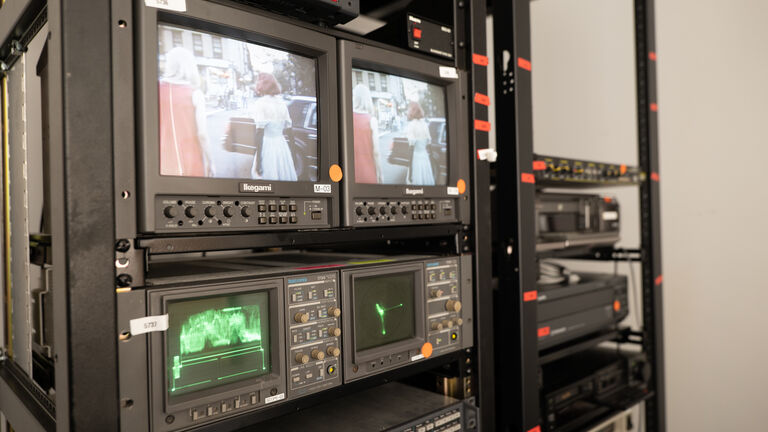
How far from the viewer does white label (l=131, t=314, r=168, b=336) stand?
2.65 feet

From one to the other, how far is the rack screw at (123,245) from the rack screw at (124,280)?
4 centimetres

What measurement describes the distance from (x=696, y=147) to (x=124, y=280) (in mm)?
2777

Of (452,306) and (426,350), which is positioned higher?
(452,306)

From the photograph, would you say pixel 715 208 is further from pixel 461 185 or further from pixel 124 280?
pixel 124 280

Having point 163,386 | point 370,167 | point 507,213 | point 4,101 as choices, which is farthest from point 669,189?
point 4,101

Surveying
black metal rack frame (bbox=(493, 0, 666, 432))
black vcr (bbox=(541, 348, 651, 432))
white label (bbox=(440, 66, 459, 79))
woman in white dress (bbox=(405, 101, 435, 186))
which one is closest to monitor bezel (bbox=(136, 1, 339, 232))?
woman in white dress (bbox=(405, 101, 435, 186))

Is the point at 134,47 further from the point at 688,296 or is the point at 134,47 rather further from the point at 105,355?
the point at 688,296

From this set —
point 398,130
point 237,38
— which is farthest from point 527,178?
point 237,38

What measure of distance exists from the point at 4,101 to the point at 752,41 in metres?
3.15

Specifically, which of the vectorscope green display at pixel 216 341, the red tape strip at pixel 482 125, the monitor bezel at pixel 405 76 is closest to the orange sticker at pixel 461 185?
the monitor bezel at pixel 405 76

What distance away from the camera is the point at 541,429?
5.44ft

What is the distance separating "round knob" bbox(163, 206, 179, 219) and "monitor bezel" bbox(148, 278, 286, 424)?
0.42ft

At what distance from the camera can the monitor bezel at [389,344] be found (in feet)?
3.63

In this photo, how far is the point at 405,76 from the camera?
1.27 meters
